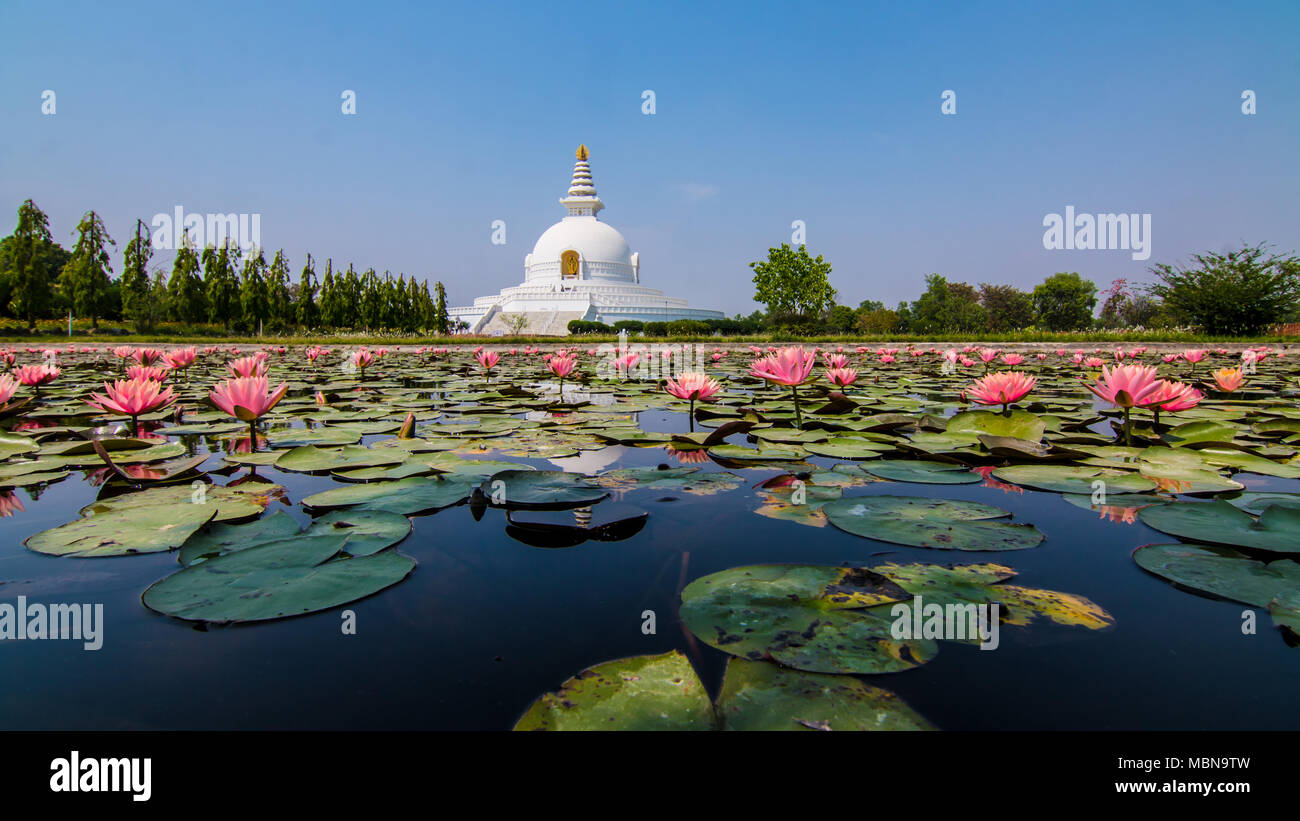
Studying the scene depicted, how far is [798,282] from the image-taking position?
3123 cm

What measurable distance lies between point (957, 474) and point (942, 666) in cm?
149

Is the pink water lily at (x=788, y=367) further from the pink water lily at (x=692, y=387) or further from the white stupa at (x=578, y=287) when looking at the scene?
the white stupa at (x=578, y=287)

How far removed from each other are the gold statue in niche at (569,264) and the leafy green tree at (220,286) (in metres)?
22.2

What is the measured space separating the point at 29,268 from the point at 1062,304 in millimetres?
64642

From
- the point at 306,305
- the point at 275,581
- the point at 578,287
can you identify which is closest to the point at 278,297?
the point at 306,305

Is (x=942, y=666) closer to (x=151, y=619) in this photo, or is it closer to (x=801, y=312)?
(x=151, y=619)

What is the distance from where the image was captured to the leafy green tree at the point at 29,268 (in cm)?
2200

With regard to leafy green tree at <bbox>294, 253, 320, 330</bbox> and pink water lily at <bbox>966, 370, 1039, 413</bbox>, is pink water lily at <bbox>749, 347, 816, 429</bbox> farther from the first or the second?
leafy green tree at <bbox>294, 253, 320, 330</bbox>

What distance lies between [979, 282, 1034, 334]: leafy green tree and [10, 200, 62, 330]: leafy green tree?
58933 millimetres

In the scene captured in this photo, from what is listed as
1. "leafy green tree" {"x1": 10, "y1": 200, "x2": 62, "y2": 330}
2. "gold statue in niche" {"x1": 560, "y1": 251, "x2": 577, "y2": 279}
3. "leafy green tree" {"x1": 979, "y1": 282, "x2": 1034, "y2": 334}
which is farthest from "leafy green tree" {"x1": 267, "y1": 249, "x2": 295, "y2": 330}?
"leafy green tree" {"x1": 979, "y1": 282, "x2": 1034, "y2": 334}

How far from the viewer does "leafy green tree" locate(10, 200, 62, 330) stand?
22.0 m

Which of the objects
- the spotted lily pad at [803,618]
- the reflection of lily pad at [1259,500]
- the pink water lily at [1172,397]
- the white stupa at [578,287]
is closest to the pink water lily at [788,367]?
the pink water lily at [1172,397]

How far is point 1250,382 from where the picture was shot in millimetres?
5672
